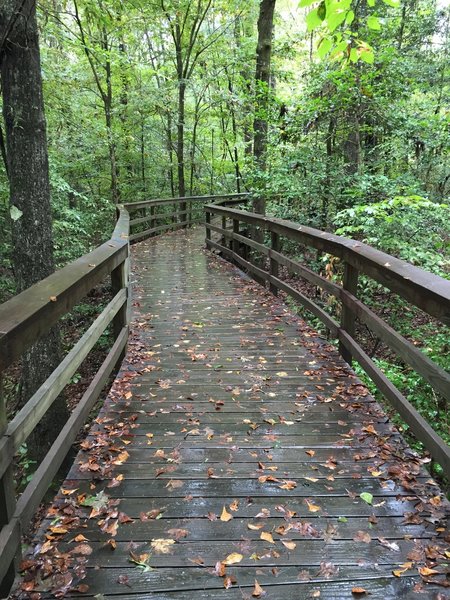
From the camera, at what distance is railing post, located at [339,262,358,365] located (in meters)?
4.27

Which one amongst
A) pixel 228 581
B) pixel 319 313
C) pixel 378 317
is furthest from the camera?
pixel 319 313

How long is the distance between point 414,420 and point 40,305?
7.33 feet

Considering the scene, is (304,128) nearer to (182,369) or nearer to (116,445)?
(182,369)

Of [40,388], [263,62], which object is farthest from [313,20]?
[263,62]

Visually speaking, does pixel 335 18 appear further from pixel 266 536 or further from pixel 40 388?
pixel 266 536

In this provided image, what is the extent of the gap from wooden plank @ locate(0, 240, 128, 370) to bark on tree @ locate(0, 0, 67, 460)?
1.98 m

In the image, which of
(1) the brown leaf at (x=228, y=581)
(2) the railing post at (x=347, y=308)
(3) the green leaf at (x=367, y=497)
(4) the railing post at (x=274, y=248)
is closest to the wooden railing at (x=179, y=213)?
(4) the railing post at (x=274, y=248)

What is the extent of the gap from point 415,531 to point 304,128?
8884 mm

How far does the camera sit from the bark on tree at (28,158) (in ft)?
15.3

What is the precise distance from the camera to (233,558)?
2.21 m

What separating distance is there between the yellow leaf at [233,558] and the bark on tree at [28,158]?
391 centimetres

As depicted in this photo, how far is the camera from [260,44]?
1153cm

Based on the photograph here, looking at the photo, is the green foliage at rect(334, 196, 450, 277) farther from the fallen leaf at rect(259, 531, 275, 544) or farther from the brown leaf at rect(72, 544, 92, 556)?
the brown leaf at rect(72, 544, 92, 556)

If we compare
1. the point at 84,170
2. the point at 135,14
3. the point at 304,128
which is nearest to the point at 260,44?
the point at 304,128
